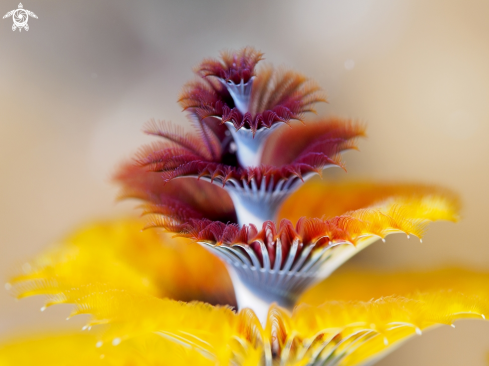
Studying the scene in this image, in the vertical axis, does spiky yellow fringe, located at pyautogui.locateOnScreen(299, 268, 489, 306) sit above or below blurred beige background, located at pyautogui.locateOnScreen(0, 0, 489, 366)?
below

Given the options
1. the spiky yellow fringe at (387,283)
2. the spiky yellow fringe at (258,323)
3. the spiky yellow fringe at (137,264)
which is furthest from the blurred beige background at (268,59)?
the spiky yellow fringe at (258,323)

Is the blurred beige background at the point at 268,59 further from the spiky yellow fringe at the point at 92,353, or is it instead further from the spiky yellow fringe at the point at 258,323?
the spiky yellow fringe at the point at 258,323

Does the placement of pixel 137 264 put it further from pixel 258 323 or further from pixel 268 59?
pixel 268 59

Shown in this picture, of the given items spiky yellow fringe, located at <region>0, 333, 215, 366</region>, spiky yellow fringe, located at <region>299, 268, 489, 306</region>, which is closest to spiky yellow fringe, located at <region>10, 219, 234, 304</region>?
spiky yellow fringe, located at <region>0, 333, 215, 366</region>

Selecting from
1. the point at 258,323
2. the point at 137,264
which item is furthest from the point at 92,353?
the point at 258,323

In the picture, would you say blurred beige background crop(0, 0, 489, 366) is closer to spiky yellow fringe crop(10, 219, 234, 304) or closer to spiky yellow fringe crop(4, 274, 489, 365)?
spiky yellow fringe crop(10, 219, 234, 304)

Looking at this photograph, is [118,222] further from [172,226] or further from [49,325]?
[172,226]

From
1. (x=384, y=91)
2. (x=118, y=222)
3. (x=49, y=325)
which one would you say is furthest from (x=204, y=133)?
(x=49, y=325)

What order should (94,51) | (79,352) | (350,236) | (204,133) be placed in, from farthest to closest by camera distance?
(94,51) < (79,352) < (204,133) < (350,236)
